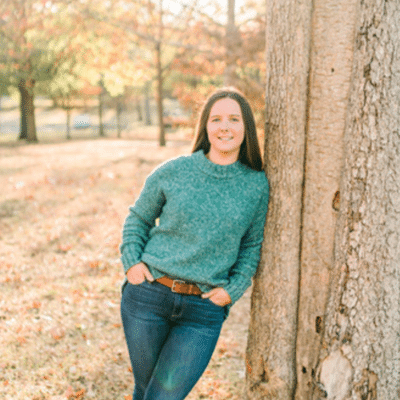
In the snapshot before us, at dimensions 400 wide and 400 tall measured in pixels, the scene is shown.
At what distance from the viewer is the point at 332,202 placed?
2.40m

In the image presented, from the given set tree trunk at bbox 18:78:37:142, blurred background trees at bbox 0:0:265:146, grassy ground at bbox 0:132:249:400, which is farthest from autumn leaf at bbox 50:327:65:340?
tree trunk at bbox 18:78:37:142

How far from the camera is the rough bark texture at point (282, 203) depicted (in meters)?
2.43

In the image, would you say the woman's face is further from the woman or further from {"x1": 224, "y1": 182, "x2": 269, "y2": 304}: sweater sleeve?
{"x1": 224, "y1": 182, "x2": 269, "y2": 304}: sweater sleeve

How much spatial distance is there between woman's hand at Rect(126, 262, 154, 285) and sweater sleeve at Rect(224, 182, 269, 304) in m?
0.49

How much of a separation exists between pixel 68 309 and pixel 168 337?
8.66ft

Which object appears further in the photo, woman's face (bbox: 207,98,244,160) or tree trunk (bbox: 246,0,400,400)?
woman's face (bbox: 207,98,244,160)

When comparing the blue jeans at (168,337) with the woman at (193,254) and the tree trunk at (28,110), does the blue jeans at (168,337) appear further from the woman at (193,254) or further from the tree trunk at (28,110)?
the tree trunk at (28,110)

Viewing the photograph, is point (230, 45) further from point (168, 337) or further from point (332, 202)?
point (168, 337)

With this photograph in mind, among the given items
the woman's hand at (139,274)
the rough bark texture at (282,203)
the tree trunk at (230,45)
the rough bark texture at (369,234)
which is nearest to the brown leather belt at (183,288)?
the woman's hand at (139,274)

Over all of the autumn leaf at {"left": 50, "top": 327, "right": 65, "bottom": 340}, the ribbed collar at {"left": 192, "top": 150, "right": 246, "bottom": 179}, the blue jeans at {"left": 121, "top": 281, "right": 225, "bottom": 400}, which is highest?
the ribbed collar at {"left": 192, "top": 150, "right": 246, "bottom": 179}

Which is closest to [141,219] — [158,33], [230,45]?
[230,45]

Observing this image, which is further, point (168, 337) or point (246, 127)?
point (246, 127)

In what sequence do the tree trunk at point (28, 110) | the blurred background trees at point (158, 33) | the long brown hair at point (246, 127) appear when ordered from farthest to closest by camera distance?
the tree trunk at point (28, 110) → the blurred background trees at point (158, 33) → the long brown hair at point (246, 127)

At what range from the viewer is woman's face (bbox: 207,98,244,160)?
8.54ft
